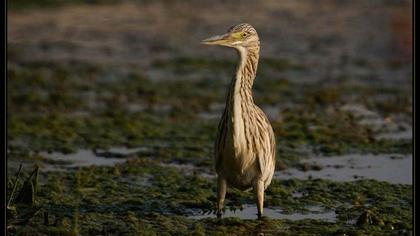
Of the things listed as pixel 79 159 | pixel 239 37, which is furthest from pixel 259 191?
pixel 79 159

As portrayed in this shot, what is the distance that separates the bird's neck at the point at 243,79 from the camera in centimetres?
708

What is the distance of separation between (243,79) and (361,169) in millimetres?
2631

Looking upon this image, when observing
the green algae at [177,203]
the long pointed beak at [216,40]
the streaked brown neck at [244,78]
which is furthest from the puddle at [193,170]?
the long pointed beak at [216,40]

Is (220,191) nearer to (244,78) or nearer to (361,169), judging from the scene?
(244,78)

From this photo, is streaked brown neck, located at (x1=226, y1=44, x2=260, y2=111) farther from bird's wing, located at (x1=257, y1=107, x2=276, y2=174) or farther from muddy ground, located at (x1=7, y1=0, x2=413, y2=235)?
muddy ground, located at (x1=7, y1=0, x2=413, y2=235)

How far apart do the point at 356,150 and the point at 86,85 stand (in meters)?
4.49

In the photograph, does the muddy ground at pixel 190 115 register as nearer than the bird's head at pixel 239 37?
No

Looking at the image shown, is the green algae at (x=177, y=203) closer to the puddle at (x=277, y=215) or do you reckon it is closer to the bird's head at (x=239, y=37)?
the puddle at (x=277, y=215)

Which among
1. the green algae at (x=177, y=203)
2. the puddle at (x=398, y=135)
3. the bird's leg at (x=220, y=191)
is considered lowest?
the green algae at (x=177, y=203)

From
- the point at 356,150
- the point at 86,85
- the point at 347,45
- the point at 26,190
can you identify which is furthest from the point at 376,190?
the point at 347,45

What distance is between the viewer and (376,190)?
8531mm

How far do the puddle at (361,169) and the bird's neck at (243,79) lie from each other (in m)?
2.04

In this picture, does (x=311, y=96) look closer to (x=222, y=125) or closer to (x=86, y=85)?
(x=86, y=85)

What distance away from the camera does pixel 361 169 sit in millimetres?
9352
